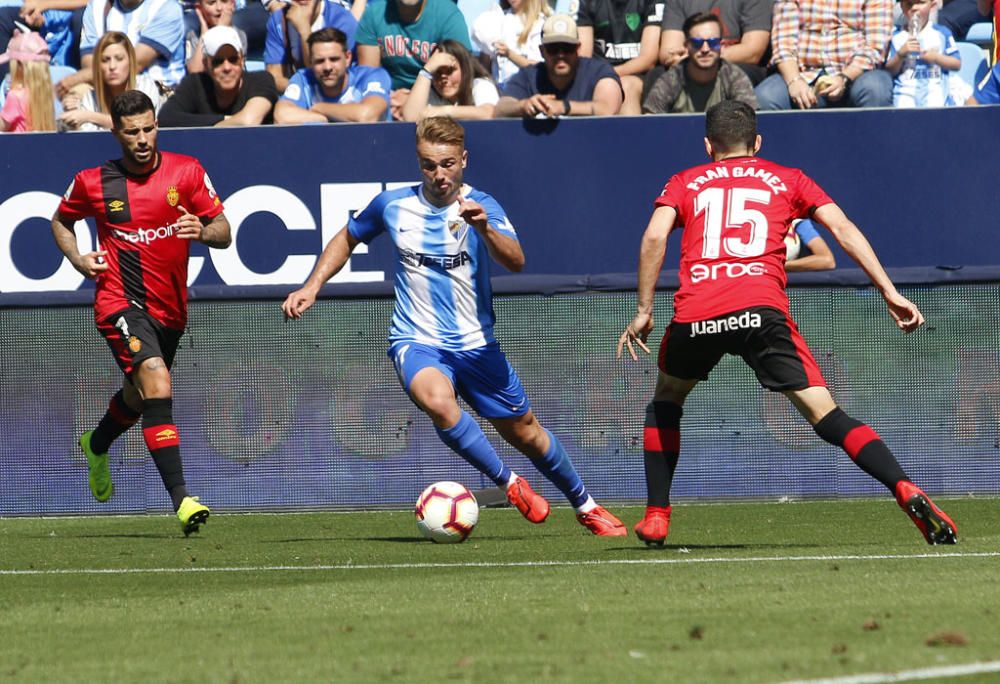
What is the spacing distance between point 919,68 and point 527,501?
6.51 meters

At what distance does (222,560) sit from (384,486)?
348 cm

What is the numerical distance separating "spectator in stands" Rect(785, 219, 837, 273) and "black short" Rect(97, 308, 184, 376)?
14.3ft

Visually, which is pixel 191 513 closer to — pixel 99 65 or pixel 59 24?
pixel 99 65

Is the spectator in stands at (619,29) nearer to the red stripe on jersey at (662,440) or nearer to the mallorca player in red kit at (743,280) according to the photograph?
the mallorca player in red kit at (743,280)

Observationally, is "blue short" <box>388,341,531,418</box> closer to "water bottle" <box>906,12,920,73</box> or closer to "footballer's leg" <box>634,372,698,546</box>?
"footballer's leg" <box>634,372,698,546</box>

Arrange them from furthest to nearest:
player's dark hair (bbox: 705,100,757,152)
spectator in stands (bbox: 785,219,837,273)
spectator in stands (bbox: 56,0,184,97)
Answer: spectator in stands (bbox: 56,0,184,97), spectator in stands (bbox: 785,219,837,273), player's dark hair (bbox: 705,100,757,152)

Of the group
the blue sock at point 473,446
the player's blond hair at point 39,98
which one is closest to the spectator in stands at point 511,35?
the player's blond hair at point 39,98

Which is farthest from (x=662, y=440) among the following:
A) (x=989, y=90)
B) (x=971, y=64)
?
(x=971, y=64)

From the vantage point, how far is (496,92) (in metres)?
13.8

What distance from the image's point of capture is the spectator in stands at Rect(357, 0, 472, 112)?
1434 cm

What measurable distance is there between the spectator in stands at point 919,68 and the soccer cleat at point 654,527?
6.61 meters

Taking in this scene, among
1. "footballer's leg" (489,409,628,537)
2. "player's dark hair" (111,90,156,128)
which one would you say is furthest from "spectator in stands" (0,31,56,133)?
"footballer's leg" (489,409,628,537)

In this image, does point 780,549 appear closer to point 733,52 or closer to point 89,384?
point 89,384

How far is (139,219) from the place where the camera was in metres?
10.1
